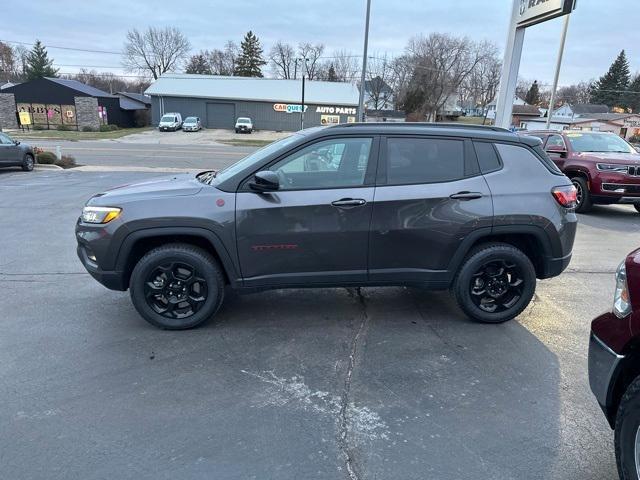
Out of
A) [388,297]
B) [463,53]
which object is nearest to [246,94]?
[463,53]

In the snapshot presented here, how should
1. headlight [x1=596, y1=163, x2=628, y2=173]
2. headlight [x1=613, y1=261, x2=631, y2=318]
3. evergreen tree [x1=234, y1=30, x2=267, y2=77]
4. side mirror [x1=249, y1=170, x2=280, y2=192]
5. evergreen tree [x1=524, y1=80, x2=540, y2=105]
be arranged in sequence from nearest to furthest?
headlight [x1=613, y1=261, x2=631, y2=318] < side mirror [x1=249, y1=170, x2=280, y2=192] < headlight [x1=596, y1=163, x2=628, y2=173] < evergreen tree [x1=234, y1=30, x2=267, y2=77] < evergreen tree [x1=524, y1=80, x2=540, y2=105]

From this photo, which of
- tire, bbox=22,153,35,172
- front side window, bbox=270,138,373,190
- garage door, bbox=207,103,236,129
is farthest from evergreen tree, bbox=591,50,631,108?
front side window, bbox=270,138,373,190

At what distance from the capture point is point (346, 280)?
13.9 feet

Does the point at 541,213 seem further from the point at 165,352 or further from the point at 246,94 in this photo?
the point at 246,94

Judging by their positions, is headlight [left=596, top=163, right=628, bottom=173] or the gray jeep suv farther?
headlight [left=596, top=163, right=628, bottom=173]

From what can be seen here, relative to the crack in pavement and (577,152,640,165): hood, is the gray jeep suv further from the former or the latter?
(577,152,640,165): hood

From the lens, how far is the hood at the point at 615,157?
977 centimetres

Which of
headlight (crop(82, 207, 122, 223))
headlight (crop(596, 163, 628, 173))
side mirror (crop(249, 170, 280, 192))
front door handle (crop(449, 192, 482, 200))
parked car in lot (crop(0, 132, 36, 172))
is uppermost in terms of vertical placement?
side mirror (crop(249, 170, 280, 192))

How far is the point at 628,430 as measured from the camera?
2.16m

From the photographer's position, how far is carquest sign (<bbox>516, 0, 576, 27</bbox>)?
9484mm

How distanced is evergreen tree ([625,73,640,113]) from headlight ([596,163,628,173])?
339 ft

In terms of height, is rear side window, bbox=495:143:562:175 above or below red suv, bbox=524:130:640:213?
above

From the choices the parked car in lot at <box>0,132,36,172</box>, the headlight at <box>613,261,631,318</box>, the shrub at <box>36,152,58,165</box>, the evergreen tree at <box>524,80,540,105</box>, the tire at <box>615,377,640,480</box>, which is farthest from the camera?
the evergreen tree at <box>524,80,540,105</box>

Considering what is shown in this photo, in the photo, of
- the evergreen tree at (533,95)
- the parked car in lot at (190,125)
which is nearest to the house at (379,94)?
the parked car in lot at (190,125)
